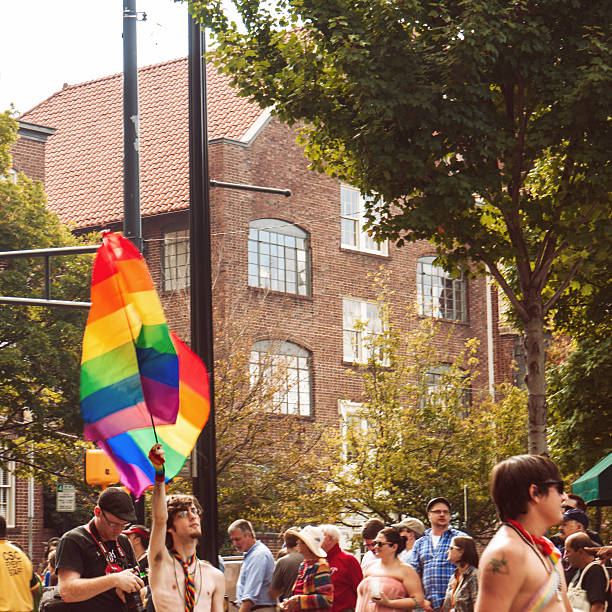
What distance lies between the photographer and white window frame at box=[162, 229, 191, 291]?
3491cm

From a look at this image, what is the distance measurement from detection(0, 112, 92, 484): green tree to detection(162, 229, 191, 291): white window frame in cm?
673

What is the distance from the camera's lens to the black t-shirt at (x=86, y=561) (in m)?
6.83

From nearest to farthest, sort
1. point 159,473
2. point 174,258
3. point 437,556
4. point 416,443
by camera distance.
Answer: point 159,473 < point 437,556 < point 416,443 < point 174,258

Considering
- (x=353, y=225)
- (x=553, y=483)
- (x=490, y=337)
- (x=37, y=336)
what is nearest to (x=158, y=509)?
(x=553, y=483)

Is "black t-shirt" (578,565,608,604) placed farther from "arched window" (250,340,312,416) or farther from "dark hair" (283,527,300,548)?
"arched window" (250,340,312,416)

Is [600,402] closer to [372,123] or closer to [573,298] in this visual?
[573,298]

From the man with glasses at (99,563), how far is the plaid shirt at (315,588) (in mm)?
3823

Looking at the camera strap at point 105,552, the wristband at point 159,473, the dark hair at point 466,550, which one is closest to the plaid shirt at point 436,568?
the dark hair at point 466,550

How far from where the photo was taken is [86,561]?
6879 millimetres

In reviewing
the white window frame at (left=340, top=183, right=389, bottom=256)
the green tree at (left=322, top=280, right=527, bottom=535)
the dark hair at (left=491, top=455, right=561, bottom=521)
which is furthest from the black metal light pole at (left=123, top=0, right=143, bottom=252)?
the white window frame at (left=340, top=183, right=389, bottom=256)

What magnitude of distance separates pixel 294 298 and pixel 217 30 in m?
23.5

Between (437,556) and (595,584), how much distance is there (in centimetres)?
210

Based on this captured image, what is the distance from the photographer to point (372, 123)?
37.2 ft

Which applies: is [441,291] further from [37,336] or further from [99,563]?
[99,563]
